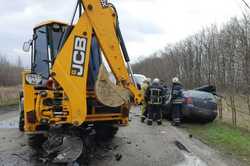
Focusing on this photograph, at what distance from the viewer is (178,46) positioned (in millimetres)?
53594

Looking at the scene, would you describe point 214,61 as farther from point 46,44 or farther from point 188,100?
point 46,44

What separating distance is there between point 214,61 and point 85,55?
27.4 meters

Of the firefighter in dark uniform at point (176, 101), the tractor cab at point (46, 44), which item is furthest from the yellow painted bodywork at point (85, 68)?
the firefighter in dark uniform at point (176, 101)

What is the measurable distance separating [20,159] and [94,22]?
3388mm

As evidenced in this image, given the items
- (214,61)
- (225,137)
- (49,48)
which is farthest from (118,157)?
(214,61)

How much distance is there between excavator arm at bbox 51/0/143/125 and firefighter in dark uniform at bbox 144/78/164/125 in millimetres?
7285

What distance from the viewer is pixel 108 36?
8.57 meters

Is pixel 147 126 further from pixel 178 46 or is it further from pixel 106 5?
pixel 178 46

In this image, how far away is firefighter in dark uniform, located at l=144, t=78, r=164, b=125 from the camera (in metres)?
16.1

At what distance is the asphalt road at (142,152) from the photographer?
8773 mm

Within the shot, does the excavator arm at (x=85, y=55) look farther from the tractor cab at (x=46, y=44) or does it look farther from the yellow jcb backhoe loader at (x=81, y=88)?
the tractor cab at (x=46, y=44)

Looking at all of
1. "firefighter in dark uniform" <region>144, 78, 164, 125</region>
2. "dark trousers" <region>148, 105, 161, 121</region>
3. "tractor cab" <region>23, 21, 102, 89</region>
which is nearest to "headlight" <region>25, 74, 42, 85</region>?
"tractor cab" <region>23, 21, 102, 89</region>

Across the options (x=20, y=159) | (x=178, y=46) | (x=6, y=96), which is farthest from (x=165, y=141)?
(x=178, y=46)

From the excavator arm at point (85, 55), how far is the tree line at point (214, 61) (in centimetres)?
589
